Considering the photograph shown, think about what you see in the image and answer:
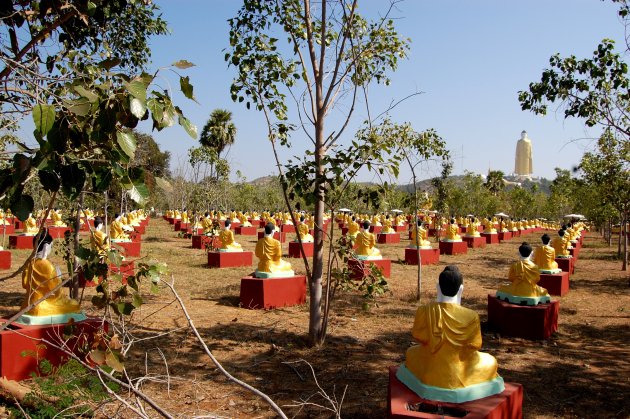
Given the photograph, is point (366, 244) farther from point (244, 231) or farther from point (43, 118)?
point (244, 231)

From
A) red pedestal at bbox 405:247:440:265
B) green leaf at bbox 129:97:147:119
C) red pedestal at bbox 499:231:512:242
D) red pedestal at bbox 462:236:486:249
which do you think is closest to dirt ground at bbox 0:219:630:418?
green leaf at bbox 129:97:147:119

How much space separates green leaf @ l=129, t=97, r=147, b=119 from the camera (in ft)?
6.75

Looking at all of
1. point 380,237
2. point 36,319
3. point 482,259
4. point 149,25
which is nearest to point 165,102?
point 36,319

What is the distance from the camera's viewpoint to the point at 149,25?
22.5 ft

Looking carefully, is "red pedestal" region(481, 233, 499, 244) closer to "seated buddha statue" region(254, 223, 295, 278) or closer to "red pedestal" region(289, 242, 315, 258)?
"red pedestal" region(289, 242, 315, 258)

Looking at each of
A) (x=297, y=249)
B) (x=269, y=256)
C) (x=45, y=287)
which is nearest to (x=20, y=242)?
(x=297, y=249)

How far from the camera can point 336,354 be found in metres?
6.84

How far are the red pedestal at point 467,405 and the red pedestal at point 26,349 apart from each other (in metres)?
3.15

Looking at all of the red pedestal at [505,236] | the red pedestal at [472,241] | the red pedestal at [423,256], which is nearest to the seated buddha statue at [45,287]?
the red pedestal at [423,256]

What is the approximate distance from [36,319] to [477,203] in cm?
4194

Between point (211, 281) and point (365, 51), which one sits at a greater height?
point (365, 51)

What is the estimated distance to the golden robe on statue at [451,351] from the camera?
414 cm

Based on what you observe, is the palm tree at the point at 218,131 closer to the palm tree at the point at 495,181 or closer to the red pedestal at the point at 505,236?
the red pedestal at the point at 505,236

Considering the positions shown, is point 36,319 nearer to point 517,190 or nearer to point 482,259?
point 482,259
